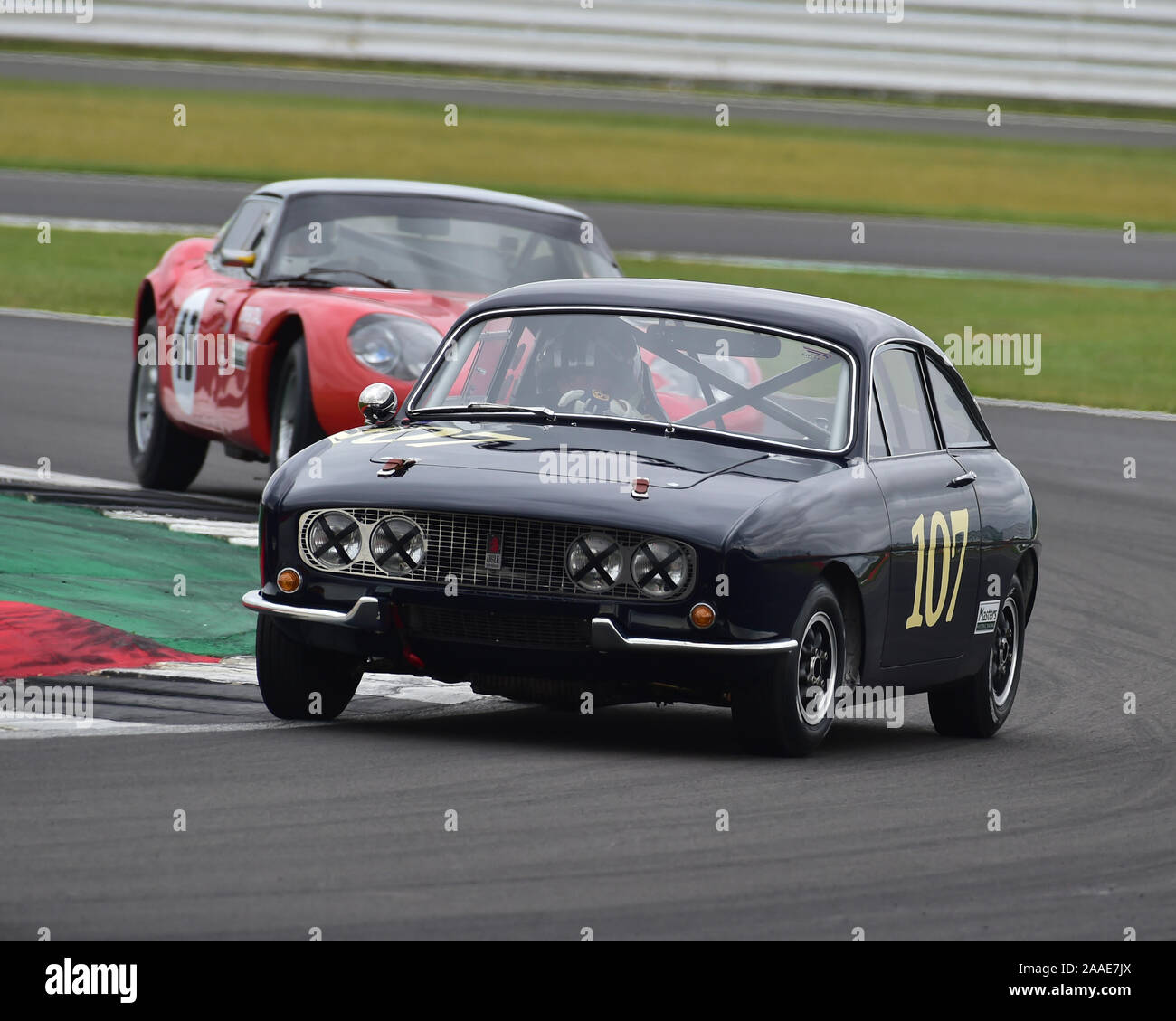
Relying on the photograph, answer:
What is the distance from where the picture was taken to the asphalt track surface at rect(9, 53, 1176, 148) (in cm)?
4694

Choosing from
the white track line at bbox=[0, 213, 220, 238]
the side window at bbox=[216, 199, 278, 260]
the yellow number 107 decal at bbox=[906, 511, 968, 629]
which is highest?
the side window at bbox=[216, 199, 278, 260]

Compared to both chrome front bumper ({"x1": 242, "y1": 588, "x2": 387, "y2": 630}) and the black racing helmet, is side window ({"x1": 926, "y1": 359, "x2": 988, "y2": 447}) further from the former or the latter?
chrome front bumper ({"x1": 242, "y1": 588, "x2": 387, "y2": 630})

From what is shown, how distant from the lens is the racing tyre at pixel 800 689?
24.1 ft

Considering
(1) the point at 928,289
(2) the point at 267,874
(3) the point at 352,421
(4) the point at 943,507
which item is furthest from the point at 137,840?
(1) the point at 928,289

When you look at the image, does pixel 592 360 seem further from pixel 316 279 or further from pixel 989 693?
pixel 316 279

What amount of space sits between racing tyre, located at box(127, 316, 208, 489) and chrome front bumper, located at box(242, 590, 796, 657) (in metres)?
6.19

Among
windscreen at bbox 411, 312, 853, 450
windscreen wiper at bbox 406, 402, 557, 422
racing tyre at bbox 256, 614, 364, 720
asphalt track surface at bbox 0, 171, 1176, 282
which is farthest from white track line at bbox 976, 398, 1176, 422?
racing tyre at bbox 256, 614, 364, 720

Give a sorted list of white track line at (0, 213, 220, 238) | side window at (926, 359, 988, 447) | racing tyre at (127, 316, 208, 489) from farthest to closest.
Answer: white track line at (0, 213, 220, 238)
racing tyre at (127, 316, 208, 489)
side window at (926, 359, 988, 447)

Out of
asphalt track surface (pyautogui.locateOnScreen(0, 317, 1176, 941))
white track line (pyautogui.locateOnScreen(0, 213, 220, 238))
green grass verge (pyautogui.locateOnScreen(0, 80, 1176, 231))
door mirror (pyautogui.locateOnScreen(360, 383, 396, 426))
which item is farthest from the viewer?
green grass verge (pyautogui.locateOnScreen(0, 80, 1176, 231))

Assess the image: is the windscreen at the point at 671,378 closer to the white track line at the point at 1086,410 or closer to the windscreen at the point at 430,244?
the windscreen at the point at 430,244

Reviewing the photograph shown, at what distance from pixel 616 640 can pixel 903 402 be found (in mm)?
2009

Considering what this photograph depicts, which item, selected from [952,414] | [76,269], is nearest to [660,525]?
[952,414]

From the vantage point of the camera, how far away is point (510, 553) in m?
7.32
